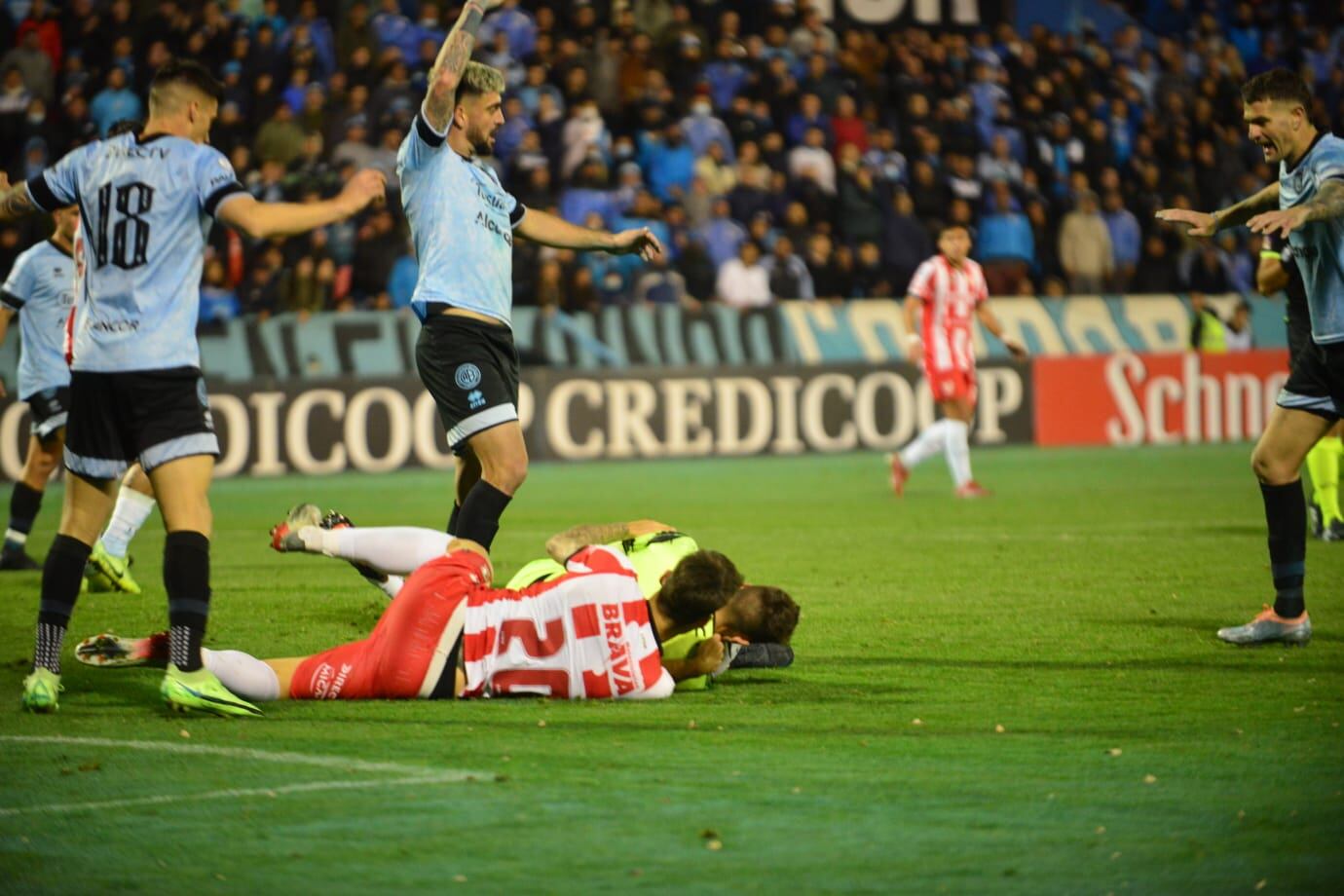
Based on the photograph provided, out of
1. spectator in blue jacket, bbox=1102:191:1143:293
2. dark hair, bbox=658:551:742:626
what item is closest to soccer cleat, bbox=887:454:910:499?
spectator in blue jacket, bbox=1102:191:1143:293

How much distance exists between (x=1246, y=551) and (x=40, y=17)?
15.6 metres

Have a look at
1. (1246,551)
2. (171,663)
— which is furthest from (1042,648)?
(1246,551)

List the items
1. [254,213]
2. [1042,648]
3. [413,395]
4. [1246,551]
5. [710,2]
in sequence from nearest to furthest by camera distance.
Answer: [254,213] < [1042,648] < [1246,551] < [413,395] < [710,2]

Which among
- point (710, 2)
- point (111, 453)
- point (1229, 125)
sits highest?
point (710, 2)

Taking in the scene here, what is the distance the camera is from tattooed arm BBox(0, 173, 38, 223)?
6.65m

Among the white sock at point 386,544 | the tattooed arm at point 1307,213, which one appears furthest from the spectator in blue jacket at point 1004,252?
the white sock at point 386,544

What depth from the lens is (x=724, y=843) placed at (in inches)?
180

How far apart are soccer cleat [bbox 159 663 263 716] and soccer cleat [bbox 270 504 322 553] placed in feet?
3.17

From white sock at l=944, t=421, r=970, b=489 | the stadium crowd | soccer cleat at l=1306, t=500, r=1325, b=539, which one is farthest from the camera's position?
the stadium crowd

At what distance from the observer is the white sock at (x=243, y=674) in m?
6.48

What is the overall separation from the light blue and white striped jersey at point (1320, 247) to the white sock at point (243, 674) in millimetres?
4531

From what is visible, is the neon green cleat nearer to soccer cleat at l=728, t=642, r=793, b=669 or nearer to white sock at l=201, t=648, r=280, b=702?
white sock at l=201, t=648, r=280, b=702

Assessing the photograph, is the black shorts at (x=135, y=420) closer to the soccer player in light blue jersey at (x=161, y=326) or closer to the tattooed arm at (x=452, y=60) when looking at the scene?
the soccer player in light blue jersey at (x=161, y=326)

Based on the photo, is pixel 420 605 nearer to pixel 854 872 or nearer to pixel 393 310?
pixel 854 872
